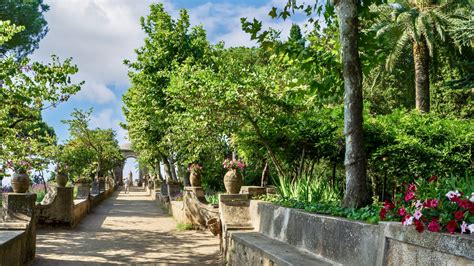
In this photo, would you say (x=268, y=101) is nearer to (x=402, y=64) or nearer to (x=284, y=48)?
(x=284, y=48)

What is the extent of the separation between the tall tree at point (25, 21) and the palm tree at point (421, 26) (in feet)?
76.4

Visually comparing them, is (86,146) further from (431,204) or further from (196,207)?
(431,204)

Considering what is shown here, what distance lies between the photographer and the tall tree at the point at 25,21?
106 ft

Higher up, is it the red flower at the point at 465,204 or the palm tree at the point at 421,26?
the palm tree at the point at 421,26

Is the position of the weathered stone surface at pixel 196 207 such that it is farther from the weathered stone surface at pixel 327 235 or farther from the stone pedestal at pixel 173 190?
the weathered stone surface at pixel 327 235

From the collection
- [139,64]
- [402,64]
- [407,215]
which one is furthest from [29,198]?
[402,64]

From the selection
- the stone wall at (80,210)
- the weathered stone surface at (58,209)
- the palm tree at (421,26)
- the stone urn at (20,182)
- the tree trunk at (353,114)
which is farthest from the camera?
the palm tree at (421,26)

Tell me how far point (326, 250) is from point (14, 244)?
4.39 metres

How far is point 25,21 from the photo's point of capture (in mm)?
33969

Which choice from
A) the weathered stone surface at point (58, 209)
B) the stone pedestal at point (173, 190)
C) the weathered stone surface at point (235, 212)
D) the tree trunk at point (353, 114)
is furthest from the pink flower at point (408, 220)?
the stone pedestal at point (173, 190)

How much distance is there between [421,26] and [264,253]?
16.7m

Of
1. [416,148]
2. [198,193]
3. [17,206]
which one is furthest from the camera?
[198,193]

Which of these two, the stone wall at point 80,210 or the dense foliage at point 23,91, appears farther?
the stone wall at point 80,210

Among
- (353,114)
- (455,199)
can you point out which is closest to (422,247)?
(455,199)
